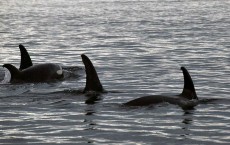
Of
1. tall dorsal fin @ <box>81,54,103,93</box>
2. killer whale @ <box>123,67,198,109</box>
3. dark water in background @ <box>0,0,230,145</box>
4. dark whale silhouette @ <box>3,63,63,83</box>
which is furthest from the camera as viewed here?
dark whale silhouette @ <box>3,63,63,83</box>

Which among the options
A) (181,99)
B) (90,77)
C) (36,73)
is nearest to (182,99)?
(181,99)

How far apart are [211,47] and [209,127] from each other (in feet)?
62.9

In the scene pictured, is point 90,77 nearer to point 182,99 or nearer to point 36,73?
point 182,99

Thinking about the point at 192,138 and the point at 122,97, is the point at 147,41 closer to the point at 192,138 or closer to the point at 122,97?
the point at 122,97

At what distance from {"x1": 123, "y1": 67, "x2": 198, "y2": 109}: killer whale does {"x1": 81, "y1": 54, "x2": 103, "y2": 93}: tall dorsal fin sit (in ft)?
5.34

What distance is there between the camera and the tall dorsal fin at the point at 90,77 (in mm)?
17453

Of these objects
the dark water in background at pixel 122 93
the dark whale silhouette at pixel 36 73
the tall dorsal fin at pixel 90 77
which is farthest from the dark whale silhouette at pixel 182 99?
the dark whale silhouette at pixel 36 73

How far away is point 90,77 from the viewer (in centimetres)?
1759

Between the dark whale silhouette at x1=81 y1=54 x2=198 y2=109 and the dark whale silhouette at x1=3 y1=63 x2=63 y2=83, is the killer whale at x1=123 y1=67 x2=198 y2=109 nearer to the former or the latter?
the dark whale silhouette at x1=81 y1=54 x2=198 y2=109

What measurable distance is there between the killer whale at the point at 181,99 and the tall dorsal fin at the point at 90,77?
1.63 metres

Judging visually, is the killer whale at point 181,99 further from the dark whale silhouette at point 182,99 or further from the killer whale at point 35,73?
the killer whale at point 35,73

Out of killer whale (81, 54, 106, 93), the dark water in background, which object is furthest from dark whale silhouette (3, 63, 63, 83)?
killer whale (81, 54, 106, 93)

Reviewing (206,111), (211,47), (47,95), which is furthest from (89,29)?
(206,111)

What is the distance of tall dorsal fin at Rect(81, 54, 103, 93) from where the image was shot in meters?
17.5
